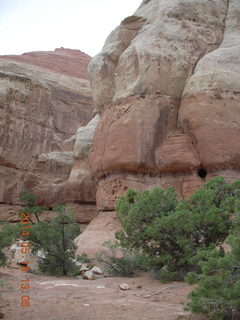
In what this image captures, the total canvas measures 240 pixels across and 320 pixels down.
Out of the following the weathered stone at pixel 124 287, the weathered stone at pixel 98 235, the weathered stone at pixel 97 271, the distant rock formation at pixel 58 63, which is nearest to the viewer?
the weathered stone at pixel 124 287

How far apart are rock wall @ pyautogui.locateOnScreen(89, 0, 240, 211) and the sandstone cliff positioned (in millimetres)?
33

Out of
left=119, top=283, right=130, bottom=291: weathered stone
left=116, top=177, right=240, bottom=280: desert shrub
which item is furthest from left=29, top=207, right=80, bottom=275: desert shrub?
left=119, top=283, right=130, bottom=291: weathered stone

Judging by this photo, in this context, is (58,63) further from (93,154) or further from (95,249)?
(95,249)

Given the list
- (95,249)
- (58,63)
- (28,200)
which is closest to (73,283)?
(95,249)

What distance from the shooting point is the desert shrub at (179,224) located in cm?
849

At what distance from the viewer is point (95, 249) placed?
514 inches

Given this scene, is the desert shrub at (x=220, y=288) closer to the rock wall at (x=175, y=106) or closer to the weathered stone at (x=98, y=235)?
the weathered stone at (x=98, y=235)

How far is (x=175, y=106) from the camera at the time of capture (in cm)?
1510

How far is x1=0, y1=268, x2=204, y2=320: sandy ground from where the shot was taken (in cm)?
555

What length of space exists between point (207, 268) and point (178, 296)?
2.62 meters

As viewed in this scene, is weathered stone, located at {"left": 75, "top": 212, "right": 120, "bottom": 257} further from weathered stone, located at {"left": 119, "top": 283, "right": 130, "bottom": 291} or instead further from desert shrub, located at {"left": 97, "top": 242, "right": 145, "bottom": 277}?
weathered stone, located at {"left": 119, "top": 283, "right": 130, "bottom": 291}

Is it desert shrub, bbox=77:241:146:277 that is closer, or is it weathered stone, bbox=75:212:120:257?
desert shrub, bbox=77:241:146:277

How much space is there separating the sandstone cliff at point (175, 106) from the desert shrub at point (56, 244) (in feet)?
12.0

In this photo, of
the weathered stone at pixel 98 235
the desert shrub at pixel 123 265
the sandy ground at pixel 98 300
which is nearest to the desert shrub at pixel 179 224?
the sandy ground at pixel 98 300
